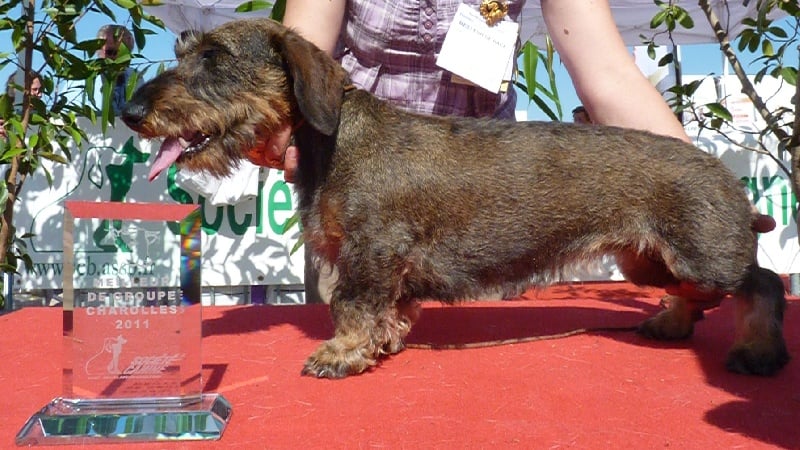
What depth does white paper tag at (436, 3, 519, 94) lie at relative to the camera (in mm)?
3318

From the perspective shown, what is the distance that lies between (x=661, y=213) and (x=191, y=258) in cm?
175

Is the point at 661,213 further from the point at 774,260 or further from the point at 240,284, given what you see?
the point at 774,260

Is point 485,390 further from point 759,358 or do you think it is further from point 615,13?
point 615,13

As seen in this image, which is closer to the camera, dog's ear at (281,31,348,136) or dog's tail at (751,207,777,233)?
dog's ear at (281,31,348,136)

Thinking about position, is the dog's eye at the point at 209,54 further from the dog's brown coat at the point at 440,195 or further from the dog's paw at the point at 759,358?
the dog's paw at the point at 759,358

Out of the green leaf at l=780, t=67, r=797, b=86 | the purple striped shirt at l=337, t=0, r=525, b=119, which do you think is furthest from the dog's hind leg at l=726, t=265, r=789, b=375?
the green leaf at l=780, t=67, r=797, b=86

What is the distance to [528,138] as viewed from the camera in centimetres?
276

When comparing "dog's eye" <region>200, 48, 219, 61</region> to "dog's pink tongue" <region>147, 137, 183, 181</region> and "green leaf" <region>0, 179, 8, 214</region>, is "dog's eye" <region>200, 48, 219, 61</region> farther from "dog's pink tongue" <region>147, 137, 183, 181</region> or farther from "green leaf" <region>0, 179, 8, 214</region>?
"green leaf" <region>0, 179, 8, 214</region>

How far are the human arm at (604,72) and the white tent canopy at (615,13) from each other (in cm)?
445

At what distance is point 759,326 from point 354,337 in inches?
59.9

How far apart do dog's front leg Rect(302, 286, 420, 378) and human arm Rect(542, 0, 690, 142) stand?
146 centimetres

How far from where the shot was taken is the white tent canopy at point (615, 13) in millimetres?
8266

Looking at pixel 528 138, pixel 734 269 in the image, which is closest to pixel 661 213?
pixel 734 269

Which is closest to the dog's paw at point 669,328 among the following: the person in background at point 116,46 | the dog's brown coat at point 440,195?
the dog's brown coat at point 440,195
